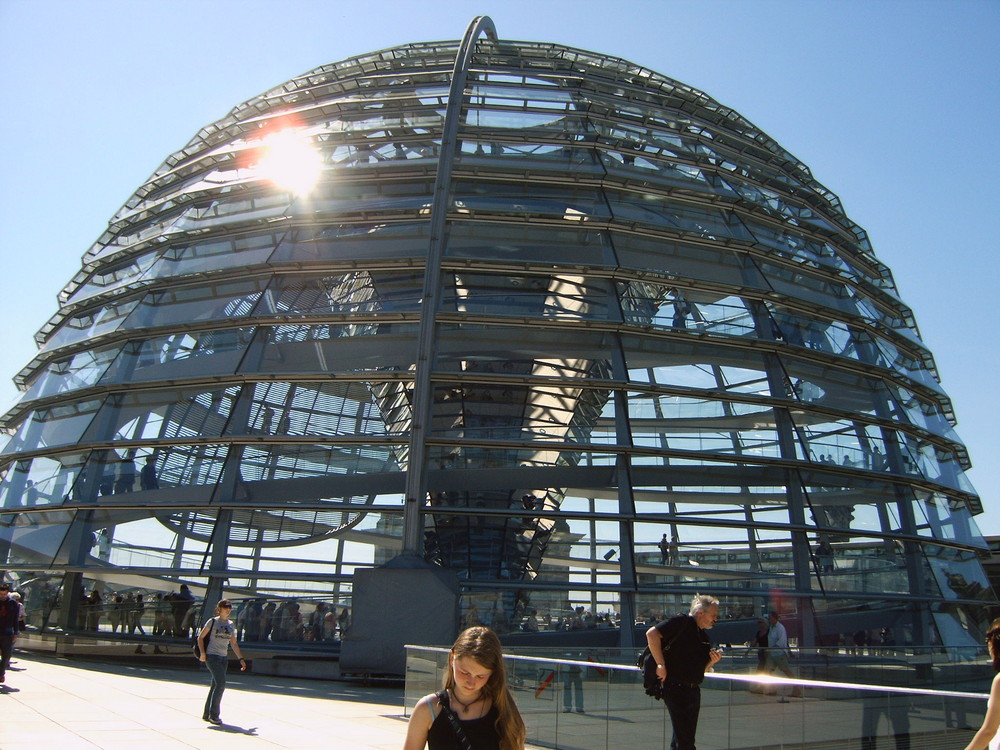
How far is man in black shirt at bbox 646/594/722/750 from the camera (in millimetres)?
6211

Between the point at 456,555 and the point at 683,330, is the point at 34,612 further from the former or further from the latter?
the point at 683,330

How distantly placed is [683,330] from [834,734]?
37.8ft

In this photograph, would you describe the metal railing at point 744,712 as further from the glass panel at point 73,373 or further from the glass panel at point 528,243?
the glass panel at point 73,373

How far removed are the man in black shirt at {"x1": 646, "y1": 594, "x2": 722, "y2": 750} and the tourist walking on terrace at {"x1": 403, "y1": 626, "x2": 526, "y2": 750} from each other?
9.82ft

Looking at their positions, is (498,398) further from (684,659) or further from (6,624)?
(684,659)

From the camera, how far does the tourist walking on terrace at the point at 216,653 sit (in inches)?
369

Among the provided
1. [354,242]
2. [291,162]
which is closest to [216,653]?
[354,242]

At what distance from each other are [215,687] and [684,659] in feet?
18.0

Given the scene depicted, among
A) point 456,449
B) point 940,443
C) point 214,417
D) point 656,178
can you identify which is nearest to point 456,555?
point 456,449

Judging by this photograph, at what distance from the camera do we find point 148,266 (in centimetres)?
2062

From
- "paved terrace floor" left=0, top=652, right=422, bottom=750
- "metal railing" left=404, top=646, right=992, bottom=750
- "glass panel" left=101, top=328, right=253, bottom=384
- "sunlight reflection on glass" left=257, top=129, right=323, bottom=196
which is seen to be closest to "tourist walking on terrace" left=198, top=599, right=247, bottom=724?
"paved terrace floor" left=0, top=652, right=422, bottom=750

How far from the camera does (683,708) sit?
626cm

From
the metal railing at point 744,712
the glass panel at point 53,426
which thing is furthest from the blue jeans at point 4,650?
the glass panel at point 53,426

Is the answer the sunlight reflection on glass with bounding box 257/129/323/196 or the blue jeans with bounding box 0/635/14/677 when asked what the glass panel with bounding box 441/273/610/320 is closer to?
the sunlight reflection on glass with bounding box 257/129/323/196
